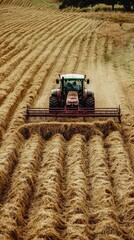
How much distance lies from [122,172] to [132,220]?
89.5 inches

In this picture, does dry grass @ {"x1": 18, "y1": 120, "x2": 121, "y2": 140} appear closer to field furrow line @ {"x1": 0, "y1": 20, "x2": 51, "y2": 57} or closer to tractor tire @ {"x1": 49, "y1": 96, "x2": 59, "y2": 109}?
tractor tire @ {"x1": 49, "y1": 96, "x2": 59, "y2": 109}

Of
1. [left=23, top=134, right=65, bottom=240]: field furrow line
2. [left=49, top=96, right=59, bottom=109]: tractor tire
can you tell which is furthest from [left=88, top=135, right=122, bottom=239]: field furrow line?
[left=49, top=96, right=59, bottom=109]: tractor tire

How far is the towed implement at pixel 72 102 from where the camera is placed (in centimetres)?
1596

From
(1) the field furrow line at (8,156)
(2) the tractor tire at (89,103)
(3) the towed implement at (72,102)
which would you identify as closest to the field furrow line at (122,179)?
(3) the towed implement at (72,102)

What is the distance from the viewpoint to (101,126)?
15008 mm

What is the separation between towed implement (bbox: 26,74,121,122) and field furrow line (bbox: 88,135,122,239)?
2.79 m

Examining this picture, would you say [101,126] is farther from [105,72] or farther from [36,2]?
[36,2]

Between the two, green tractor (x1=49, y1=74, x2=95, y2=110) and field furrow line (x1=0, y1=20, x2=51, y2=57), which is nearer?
green tractor (x1=49, y1=74, x2=95, y2=110)

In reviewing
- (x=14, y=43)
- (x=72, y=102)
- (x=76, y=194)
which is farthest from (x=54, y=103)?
(x=14, y=43)

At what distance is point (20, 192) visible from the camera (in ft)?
33.8

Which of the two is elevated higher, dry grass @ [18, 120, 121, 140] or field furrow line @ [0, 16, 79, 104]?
dry grass @ [18, 120, 121, 140]

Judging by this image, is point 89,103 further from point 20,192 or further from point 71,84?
point 20,192

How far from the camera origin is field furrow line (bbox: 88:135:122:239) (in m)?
8.95

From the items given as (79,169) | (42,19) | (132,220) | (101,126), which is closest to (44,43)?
(42,19)
